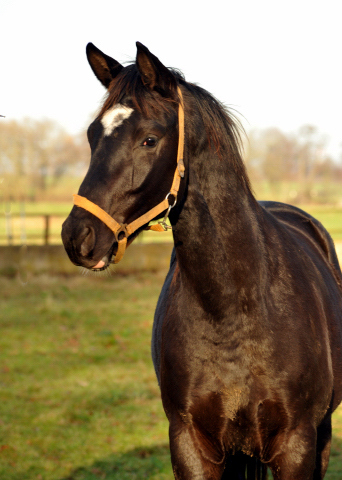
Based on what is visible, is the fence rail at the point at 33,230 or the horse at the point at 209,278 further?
the fence rail at the point at 33,230

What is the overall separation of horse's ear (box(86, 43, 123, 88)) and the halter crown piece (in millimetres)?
383

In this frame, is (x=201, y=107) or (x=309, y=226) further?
(x=309, y=226)

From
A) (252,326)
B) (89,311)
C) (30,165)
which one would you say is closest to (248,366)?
(252,326)

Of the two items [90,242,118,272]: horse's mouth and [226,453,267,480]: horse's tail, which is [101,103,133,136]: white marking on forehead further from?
[226,453,267,480]: horse's tail

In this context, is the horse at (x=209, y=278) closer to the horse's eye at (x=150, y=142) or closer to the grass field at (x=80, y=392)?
the horse's eye at (x=150, y=142)

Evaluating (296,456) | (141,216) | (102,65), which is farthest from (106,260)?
(296,456)

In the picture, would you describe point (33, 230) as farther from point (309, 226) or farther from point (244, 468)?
point (244, 468)

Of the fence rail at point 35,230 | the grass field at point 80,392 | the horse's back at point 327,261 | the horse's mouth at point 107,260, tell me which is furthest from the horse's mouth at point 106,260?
the fence rail at point 35,230

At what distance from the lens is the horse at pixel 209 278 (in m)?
2.07

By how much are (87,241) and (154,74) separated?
2.59 feet

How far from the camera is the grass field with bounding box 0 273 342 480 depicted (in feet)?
13.8

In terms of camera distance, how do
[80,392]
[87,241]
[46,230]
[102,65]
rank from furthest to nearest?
[46,230], [80,392], [102,65], [87,241]

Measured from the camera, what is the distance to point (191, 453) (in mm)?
2338

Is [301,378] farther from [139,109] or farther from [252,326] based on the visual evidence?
[139,109]
